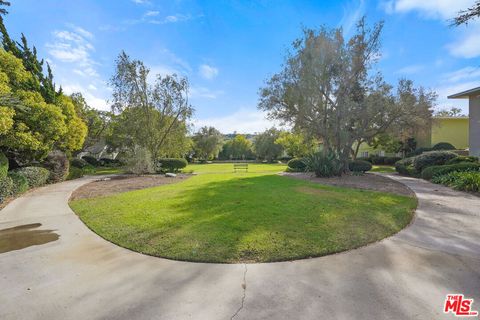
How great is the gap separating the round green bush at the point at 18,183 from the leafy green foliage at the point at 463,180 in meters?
17.7

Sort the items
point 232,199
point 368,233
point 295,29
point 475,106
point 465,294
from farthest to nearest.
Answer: point 475,106 → point 295,29 → point 232,199 → point 368,233 → point 465,294

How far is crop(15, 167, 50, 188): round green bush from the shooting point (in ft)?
37.9

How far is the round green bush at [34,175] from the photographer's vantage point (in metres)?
11.6

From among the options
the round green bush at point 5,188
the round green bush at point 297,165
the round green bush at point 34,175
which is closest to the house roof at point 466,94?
the round green bush at point 297,165

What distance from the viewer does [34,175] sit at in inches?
473

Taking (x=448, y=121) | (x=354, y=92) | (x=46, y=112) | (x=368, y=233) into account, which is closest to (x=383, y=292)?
(x=368, y=233)

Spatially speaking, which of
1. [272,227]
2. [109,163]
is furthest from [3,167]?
[109,163]

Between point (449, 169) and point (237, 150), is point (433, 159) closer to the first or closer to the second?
point (449, 169)

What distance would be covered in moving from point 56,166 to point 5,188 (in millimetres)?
6260

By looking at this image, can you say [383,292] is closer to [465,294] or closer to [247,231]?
[465,294]

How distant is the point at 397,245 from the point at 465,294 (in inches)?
58.3

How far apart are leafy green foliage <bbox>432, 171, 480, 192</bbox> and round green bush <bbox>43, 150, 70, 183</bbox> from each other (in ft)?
65.9

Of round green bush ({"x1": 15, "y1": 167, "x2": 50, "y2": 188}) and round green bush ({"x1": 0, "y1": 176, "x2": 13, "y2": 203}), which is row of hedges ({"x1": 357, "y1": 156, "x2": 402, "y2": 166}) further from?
round green bush ({"x1": 0, "y1": 176, "x2": 13, "y2": 203})

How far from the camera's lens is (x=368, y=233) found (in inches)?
189
